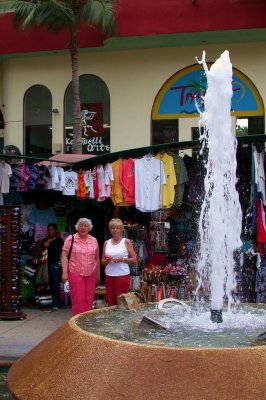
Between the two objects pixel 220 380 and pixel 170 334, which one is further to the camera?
pixel 170 334

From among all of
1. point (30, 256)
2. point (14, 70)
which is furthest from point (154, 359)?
point (14, 70)

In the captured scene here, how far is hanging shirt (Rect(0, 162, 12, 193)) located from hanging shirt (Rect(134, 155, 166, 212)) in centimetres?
199

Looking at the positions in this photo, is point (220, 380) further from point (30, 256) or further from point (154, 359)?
point (30, 256)

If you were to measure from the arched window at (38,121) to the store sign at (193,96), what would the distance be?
3.28 metres

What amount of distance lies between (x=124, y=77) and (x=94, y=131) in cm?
171

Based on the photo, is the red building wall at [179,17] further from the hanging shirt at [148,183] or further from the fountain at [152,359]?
the fountain at [152,359]

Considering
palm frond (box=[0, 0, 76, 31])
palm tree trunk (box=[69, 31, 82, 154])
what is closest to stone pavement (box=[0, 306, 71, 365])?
palm tree trunk (box=[69, 31, 82, 154])

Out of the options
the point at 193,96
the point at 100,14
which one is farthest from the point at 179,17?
the point at 193,96

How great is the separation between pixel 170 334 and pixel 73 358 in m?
0.85

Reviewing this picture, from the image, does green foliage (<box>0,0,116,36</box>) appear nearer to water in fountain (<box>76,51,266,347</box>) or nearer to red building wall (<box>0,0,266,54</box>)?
red building wall (<box>0,0,266,54</box>)

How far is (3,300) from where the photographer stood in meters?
9.84

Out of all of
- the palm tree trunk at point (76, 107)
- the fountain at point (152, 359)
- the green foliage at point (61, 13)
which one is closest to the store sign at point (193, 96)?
the palm tree trunk at point (76, 107)

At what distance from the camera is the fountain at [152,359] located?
3.56 m

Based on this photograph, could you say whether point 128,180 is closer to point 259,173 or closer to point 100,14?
point 259,173
